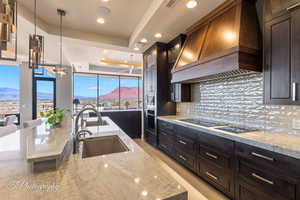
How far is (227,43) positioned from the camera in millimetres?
1919

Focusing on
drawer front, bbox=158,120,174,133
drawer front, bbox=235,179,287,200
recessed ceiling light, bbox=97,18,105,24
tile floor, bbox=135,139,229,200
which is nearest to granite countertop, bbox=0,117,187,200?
drawer front, bbox=235,179,287,200

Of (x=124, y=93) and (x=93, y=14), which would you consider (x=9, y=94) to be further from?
(x=93, y=14)

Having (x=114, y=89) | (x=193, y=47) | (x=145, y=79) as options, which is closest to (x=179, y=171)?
(x=193, y=47)

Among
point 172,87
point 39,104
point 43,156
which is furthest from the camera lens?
point 39,104

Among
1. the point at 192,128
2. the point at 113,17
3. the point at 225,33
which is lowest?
the point at 192,128

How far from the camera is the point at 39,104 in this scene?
6.45 metres

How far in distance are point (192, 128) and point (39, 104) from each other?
709 centimetres

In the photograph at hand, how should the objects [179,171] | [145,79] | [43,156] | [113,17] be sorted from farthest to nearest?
1. [145,79]
2. [113,17]
3. [179,171]
4. [43,156]

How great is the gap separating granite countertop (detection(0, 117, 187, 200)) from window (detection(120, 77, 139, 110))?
7238 mm

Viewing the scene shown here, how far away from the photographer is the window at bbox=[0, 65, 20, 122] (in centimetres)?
612

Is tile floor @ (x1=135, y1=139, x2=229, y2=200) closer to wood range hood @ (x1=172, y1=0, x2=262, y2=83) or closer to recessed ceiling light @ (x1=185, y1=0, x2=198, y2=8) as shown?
wood range hood @ (x1=172, y1=0, x2=262, y2=83)

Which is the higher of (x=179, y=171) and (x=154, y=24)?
(x=154, y=24)

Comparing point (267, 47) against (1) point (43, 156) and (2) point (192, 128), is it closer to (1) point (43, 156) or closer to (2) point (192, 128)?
(2) point (192, 128)

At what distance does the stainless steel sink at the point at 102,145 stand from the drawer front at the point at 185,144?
1.38 metres
